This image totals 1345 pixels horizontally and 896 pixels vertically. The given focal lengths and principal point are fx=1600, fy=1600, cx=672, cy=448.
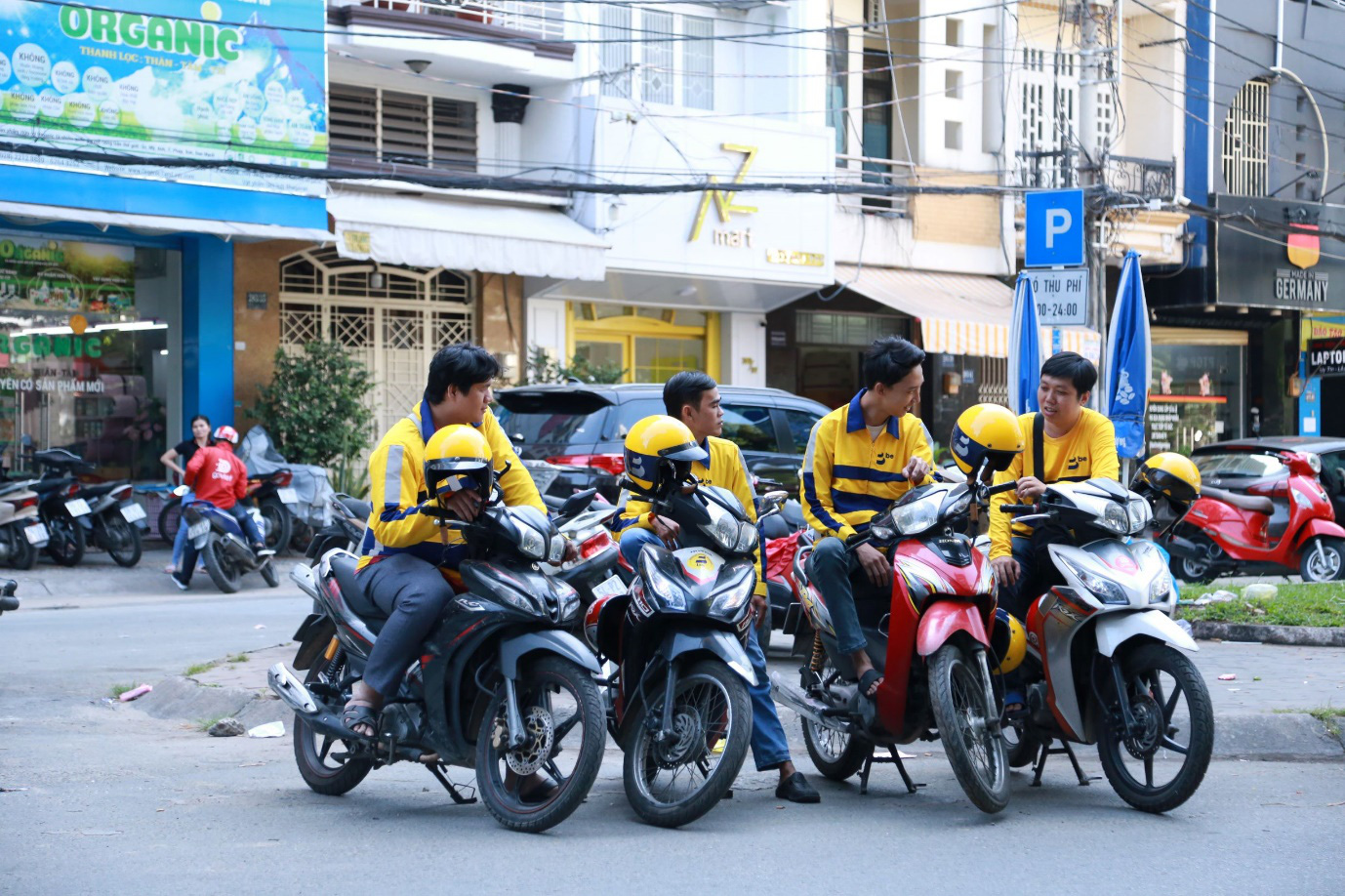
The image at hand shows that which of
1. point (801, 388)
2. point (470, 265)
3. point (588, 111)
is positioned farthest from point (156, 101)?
point (801, 388)

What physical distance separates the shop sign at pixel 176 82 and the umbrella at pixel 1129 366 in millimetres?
9394

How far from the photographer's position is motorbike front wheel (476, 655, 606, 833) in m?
5.14

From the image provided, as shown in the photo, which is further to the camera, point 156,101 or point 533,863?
point 156,101

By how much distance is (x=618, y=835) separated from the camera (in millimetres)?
5340

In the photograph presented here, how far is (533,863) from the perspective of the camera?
488 cm

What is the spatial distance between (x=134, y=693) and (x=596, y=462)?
4.02 m

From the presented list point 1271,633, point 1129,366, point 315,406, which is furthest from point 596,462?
point 315,406

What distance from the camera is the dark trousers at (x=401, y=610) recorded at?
5.39 meters

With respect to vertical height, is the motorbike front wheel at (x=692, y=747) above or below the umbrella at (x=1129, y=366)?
below

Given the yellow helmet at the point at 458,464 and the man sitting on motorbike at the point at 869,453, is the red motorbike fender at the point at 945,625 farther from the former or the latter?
the yellow helmet at the point at 458,464

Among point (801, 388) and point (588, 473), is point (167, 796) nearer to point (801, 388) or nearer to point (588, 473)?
point (588, 473)

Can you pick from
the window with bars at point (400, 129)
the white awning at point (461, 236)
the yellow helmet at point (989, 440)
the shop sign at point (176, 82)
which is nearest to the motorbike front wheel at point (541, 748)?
the yellow helmet at point (989, 440)

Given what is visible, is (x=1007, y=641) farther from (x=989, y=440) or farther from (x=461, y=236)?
(x=461, y=236)

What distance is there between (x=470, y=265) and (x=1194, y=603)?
950 centimetres
